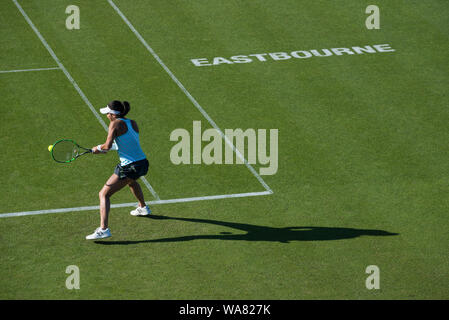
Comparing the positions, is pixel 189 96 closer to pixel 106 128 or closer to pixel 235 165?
pixel 106 128

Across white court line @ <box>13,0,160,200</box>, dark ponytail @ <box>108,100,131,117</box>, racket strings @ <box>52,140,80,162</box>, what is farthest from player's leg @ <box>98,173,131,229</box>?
white court line @ <box>13,0,160,200</box>

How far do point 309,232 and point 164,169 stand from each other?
3876mm

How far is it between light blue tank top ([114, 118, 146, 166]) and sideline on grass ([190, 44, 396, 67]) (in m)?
8.29

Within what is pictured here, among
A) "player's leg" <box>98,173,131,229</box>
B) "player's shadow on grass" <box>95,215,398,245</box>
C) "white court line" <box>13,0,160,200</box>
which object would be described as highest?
"white court line" <box>13,0,160,200</box>

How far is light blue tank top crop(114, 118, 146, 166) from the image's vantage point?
13586 mm

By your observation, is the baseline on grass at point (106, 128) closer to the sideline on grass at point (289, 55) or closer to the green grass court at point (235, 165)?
the green grass court at point (235, 165)

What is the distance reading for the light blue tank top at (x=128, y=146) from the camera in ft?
44.6

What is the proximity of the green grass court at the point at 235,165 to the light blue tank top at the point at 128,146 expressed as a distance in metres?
1.34

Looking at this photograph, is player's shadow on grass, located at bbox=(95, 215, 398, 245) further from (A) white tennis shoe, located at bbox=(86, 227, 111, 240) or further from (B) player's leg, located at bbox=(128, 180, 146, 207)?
(B) player's leg, located at bbox=(128, 180, 146, 207)

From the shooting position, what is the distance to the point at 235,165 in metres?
16.8

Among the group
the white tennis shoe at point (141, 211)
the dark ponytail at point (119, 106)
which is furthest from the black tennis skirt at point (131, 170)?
the white tennis shoe at point (141, 211)
